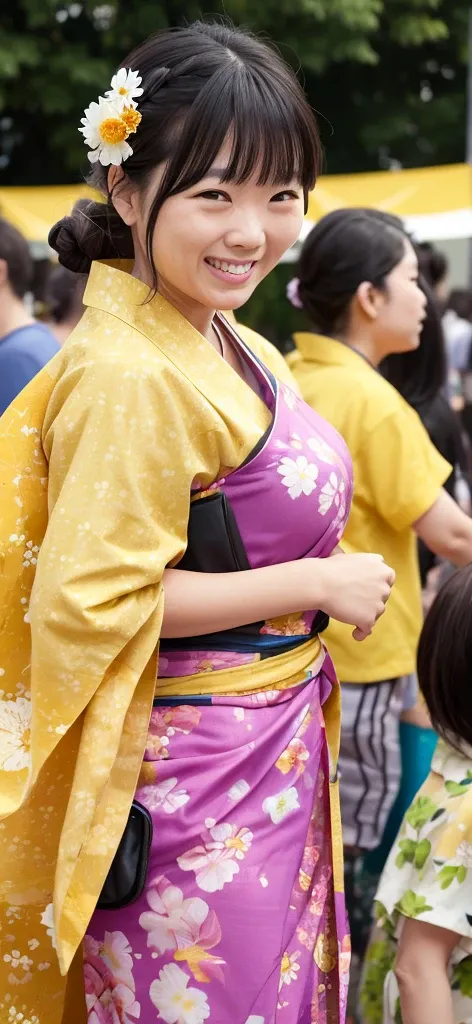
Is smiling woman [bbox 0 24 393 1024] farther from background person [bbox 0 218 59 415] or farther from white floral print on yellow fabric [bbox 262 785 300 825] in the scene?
background person [bbox 0 218 59 415]

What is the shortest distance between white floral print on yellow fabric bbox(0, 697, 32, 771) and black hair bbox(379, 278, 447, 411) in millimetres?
2053

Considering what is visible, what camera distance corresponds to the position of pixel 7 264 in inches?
152

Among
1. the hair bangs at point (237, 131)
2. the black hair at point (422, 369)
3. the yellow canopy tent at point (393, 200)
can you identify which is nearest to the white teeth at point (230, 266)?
the hair bangs at point (237, 131)

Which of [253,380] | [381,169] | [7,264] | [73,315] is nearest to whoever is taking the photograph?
[253,380]

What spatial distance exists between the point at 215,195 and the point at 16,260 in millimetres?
2349

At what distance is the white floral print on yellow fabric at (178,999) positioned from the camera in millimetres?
1685

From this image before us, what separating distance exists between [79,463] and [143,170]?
1.30ft

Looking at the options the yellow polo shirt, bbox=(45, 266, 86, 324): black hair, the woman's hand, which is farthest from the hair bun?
bbox=(45, 266, 86, 324): black hair

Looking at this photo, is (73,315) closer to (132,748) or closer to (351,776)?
(351,776)

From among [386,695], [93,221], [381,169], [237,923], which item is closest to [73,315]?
[386,695]

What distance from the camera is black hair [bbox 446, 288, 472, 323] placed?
884 centimetres

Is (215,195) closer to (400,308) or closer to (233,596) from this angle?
(233,596)

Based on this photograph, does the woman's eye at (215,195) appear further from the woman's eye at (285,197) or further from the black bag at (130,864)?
the black bag at (130,864)

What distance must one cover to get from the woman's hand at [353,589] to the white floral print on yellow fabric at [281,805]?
0.25m
